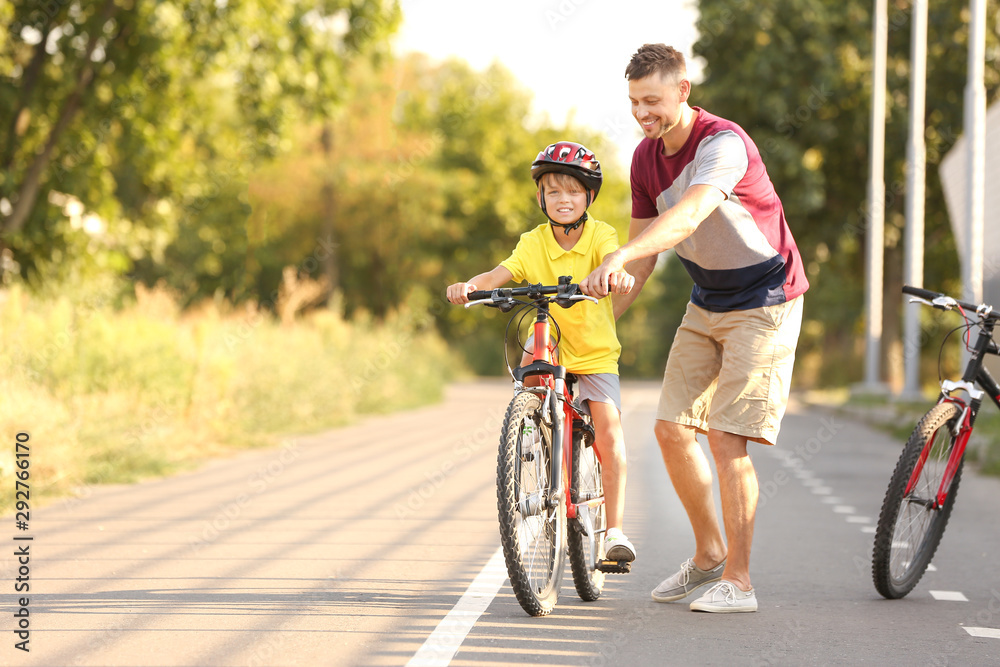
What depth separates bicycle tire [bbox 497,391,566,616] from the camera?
4.60 meters

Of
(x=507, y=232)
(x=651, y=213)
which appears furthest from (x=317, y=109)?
(x=507, y=232)

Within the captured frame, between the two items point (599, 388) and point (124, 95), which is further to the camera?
point (124, 95)

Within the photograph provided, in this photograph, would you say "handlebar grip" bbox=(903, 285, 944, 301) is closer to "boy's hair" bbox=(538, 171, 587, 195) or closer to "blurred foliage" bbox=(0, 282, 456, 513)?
"boy's hair" bbox=(538, 171, 587, 195)

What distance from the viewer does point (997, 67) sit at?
27766mm

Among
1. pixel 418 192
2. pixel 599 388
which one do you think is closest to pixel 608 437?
pixel 599 388

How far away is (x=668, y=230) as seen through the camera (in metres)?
4.68

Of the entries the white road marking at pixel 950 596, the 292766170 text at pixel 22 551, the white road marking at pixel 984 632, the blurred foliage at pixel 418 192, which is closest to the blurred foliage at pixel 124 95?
the blurred foliage at pixel 418 192

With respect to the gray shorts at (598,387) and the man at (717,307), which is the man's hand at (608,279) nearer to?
the man at (717,307)

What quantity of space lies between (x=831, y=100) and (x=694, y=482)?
24091 millimetres

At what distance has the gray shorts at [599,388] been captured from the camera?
5.20 meters

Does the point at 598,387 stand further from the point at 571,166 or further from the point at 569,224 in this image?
the point at 571,166

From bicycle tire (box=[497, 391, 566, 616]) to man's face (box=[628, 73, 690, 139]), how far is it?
3.93ft

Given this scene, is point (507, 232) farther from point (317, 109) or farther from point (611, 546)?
point (611, 546)

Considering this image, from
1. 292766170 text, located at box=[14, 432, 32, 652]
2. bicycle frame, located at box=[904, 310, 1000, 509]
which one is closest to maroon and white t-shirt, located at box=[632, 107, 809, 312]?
bicycle frame, located at box=[904, 310, 1000, 509]
